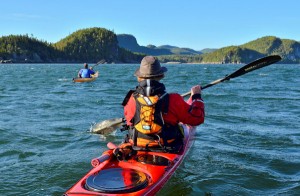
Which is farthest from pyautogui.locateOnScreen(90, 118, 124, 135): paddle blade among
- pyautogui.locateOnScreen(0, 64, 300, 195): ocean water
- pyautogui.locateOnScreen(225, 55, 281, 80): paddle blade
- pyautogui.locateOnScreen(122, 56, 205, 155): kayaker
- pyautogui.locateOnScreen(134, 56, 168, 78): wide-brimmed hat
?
pyautogui.locateOnScreen(134, 56, 168, 78): wide-brimmed hat

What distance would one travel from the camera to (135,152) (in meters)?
5.47

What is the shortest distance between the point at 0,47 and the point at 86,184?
17310cm

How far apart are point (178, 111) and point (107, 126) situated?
439 cm

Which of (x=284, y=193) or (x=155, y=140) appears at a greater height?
(x=155, y=140)

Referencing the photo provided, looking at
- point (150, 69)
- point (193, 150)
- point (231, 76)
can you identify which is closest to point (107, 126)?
point (193, 150)

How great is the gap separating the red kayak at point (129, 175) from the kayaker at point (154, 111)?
0.20 m

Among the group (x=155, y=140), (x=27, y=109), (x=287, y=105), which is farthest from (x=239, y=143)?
(x=27, y=109)

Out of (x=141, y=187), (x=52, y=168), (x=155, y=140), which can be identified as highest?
(x=155, y=140)

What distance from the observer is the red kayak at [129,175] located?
4.38 meters

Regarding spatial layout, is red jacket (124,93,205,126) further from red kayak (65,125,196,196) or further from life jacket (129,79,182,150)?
red kayak (65,125,196,196)

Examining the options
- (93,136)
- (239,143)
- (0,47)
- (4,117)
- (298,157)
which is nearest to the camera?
(298,157)

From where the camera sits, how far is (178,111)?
17.4 ft

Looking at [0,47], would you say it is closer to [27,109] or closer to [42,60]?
[42,60]

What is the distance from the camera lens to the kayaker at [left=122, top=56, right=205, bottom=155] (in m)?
5.14
